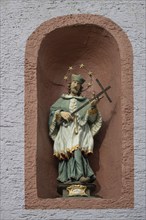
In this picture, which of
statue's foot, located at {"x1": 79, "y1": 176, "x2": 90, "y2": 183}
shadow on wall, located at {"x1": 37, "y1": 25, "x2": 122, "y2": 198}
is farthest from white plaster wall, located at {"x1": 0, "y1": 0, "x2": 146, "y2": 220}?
statue's foot, located at {"x1": 79, "y1": 176, "x2": 90, "y2": 183}

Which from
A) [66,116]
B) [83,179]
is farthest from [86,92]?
[83,179]

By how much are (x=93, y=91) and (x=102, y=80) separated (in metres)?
0.13

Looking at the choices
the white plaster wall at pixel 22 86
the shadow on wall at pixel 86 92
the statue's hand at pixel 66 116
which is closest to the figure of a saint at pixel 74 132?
the statue's hand at pixel 66 116

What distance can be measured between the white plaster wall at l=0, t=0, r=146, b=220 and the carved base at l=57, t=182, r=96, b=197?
21 cm

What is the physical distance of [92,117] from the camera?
430 inches

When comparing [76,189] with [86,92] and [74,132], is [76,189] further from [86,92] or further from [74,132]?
[86,92]

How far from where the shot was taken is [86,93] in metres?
11.2

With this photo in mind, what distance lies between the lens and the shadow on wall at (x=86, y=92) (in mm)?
10812

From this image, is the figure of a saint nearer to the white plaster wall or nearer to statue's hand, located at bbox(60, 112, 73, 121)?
statue's hand, located at bbox(60, 112, 73, 121)

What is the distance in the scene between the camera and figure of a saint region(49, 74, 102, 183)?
10.7 meters

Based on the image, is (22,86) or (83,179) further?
(22,86)

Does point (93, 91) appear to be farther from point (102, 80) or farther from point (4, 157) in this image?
point (4, 157)

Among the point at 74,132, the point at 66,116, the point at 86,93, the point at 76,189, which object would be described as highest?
the point at 86,93

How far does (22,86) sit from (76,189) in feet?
3.40
